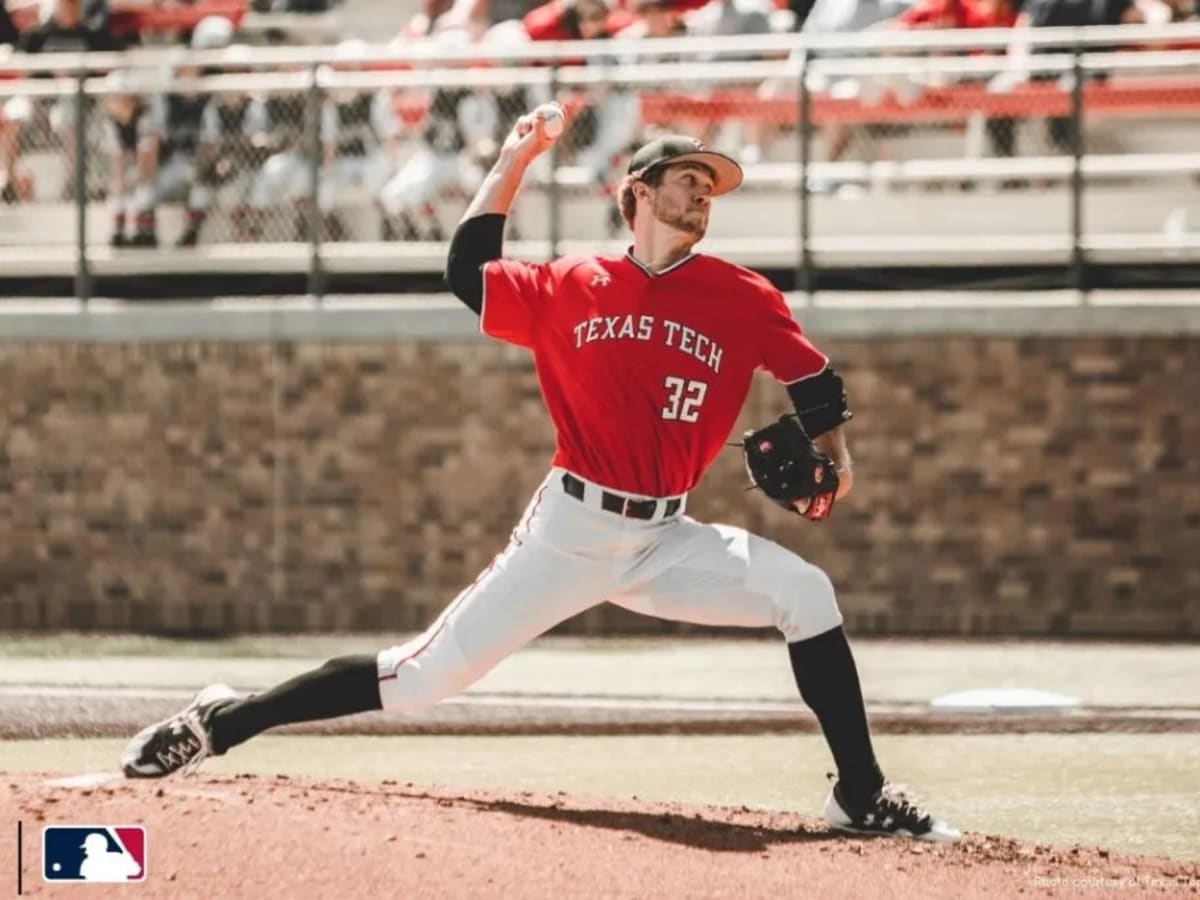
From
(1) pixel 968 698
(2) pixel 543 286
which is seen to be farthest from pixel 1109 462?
(2) pixel 543 286

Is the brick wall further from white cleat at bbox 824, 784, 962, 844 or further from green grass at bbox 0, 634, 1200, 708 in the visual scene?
white cleat at bbox 824, 784, 962, 844

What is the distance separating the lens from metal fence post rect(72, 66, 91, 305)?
43.6ft

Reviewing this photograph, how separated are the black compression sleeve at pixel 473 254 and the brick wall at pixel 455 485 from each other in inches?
244

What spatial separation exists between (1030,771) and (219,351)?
6.28m

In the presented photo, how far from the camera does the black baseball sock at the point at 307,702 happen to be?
6.62m

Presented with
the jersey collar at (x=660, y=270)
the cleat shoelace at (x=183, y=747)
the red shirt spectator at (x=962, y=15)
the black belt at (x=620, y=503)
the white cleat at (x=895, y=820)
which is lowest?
the white cleat at (x=895, y=820)

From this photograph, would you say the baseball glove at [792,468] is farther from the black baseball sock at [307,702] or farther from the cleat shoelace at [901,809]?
the black baseball sock at [307,702]

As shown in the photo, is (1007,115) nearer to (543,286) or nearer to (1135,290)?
(1135,290)

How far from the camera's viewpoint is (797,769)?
8422mm

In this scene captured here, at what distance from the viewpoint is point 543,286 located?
656cm

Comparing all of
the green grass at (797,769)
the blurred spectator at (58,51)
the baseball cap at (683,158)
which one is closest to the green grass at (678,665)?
the green grass at (797,769)

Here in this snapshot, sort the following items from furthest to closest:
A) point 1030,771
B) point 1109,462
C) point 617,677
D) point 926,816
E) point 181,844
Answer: point 1109,462 → point 617,677 → point 1030,771 → point 926,816 → point 181,844

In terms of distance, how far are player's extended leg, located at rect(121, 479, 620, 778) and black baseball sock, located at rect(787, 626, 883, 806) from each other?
23.4 inches

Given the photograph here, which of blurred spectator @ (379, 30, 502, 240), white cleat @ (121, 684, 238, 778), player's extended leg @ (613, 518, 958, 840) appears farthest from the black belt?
blurred spectator @ (379, 30, 502, 240)
